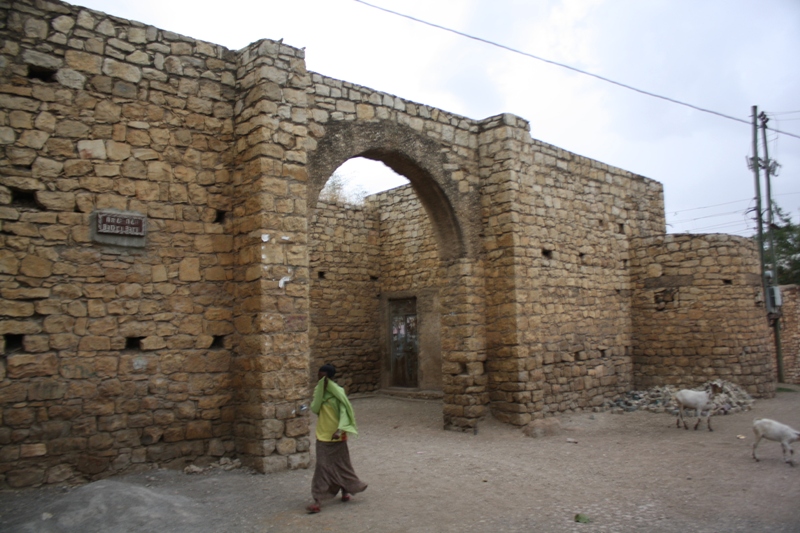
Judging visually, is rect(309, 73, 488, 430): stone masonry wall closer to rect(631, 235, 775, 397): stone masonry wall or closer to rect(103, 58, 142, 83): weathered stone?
rect(103, 58, 142, 83): weathered stone

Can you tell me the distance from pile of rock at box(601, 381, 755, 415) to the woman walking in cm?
670

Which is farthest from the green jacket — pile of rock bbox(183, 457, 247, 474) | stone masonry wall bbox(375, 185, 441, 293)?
stone masonry wall bbox(375, 185, 441, 293)

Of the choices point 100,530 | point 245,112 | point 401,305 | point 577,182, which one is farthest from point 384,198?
point 100,530

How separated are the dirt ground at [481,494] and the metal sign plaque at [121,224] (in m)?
2.40

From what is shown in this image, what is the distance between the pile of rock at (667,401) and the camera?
10.2 m

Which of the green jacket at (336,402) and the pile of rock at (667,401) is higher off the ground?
the green jacket at (336,402)

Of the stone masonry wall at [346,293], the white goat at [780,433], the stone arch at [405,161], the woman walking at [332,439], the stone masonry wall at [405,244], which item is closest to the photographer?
the woman walking at [332,439]

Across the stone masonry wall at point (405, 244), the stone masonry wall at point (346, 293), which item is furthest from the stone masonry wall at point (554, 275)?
the stone masonry wall at point (346, 293)

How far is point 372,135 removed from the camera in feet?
26.3

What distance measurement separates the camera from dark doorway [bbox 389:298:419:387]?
1316 centimetres

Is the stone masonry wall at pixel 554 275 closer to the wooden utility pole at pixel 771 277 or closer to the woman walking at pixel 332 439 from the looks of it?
the wooden utility pole at pixel 771 277

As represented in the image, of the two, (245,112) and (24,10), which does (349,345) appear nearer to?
(245,112)

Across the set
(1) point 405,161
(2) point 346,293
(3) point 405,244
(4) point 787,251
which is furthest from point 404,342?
(4) point 787,251

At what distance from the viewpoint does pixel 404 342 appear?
13383 mm
